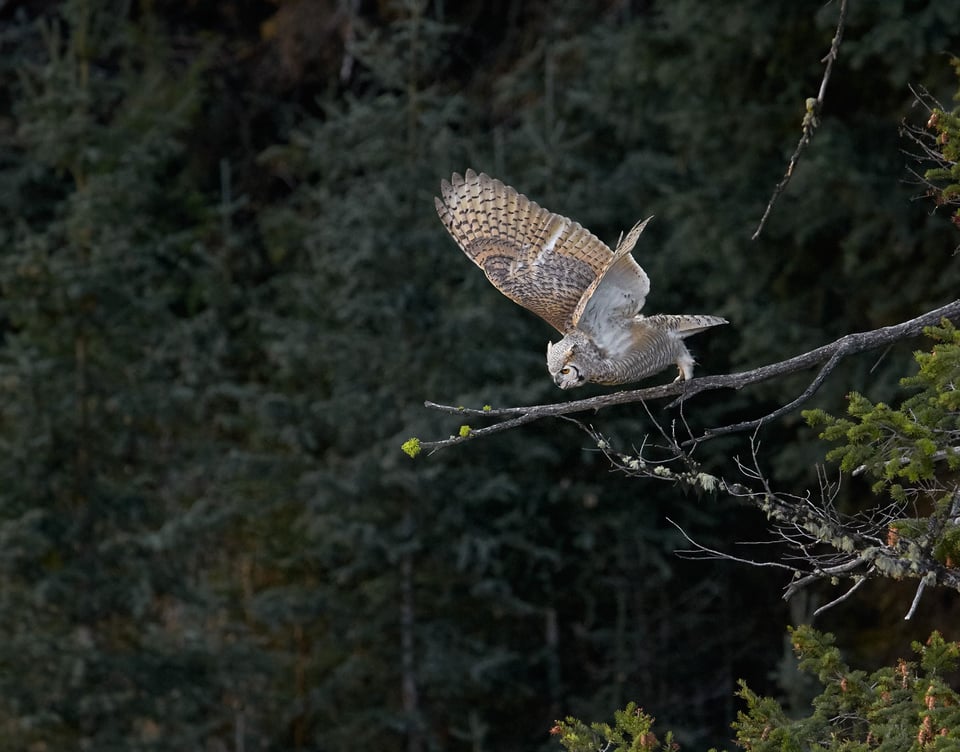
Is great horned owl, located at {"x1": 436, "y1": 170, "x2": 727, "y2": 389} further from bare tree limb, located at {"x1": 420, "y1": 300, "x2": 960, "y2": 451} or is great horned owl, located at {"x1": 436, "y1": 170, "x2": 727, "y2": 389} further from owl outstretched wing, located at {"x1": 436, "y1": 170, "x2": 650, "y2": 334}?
bare tree limb, located at {"x1": 420, "y1": 300, "x2": 960, "y2": 451}

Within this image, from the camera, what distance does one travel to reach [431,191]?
36.1ft

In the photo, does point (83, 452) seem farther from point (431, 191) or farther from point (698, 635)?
point (698, 635)

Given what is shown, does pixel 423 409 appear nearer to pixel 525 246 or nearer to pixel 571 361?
pixel 525 246

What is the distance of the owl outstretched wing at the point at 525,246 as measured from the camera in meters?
5.14

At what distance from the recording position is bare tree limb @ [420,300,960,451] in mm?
3582

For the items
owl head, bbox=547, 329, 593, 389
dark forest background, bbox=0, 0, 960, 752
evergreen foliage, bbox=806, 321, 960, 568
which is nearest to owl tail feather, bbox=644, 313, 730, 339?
owl head, bbox=547, 329, 593, 389

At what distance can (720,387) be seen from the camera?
3.83 meters

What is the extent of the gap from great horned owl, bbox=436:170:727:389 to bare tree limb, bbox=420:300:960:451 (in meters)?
0.39

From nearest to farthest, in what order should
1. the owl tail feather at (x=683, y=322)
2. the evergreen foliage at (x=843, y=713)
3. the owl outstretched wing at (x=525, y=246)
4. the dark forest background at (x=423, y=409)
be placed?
the evergreen foliage at (x=843, y=713) → the owl tail feather at (x=683, y=322) → the owl outstretched wing at (x=525, y=246) → the dark forest background at (x=423, y=409)

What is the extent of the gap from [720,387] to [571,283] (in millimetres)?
1419

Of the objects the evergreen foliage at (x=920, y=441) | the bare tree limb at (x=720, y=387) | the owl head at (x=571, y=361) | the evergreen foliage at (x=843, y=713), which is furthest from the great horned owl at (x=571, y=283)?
the evergreen foliage at (x=843, y=713)

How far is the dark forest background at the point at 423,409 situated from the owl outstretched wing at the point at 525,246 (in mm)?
4206

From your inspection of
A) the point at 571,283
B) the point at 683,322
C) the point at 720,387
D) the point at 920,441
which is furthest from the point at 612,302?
the point at 920,441

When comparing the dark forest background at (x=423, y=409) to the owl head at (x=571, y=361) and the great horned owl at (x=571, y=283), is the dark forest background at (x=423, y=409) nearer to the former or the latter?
the great horned owl at (x=571, y=283)
